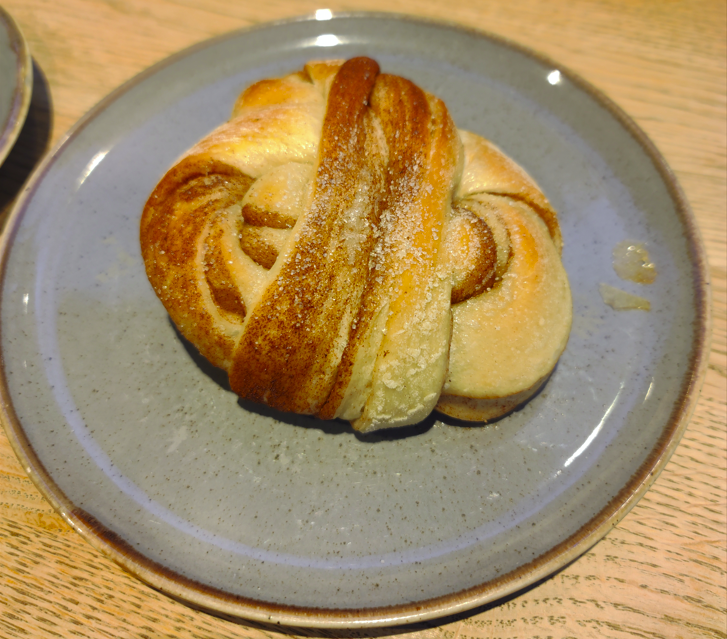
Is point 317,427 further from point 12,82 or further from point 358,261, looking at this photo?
point 12,82

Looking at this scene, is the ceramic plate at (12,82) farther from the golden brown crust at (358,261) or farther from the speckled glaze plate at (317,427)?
the golden brown crust at (358,261)

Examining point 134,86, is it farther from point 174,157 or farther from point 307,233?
point 307,233

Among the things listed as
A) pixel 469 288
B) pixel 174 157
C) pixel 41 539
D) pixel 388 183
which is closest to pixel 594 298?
pixel 469 288

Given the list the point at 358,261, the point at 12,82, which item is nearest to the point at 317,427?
the point at 358,261

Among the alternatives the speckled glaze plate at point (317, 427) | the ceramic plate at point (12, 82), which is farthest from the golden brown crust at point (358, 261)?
the ceramic plate at point (12, 82)

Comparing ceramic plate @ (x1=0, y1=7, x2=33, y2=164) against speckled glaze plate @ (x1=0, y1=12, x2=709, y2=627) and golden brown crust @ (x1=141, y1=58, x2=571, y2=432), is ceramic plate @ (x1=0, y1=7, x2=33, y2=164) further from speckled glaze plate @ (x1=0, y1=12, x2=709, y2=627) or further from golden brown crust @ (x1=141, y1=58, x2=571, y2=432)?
golden brown crust @ (x1=141, y1=58, x2=571, y2=432)

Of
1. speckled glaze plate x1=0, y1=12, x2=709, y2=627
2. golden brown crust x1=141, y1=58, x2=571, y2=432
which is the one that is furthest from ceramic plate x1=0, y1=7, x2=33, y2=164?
golden brown crust x1=141, y1=58, x2=571, y2=432
